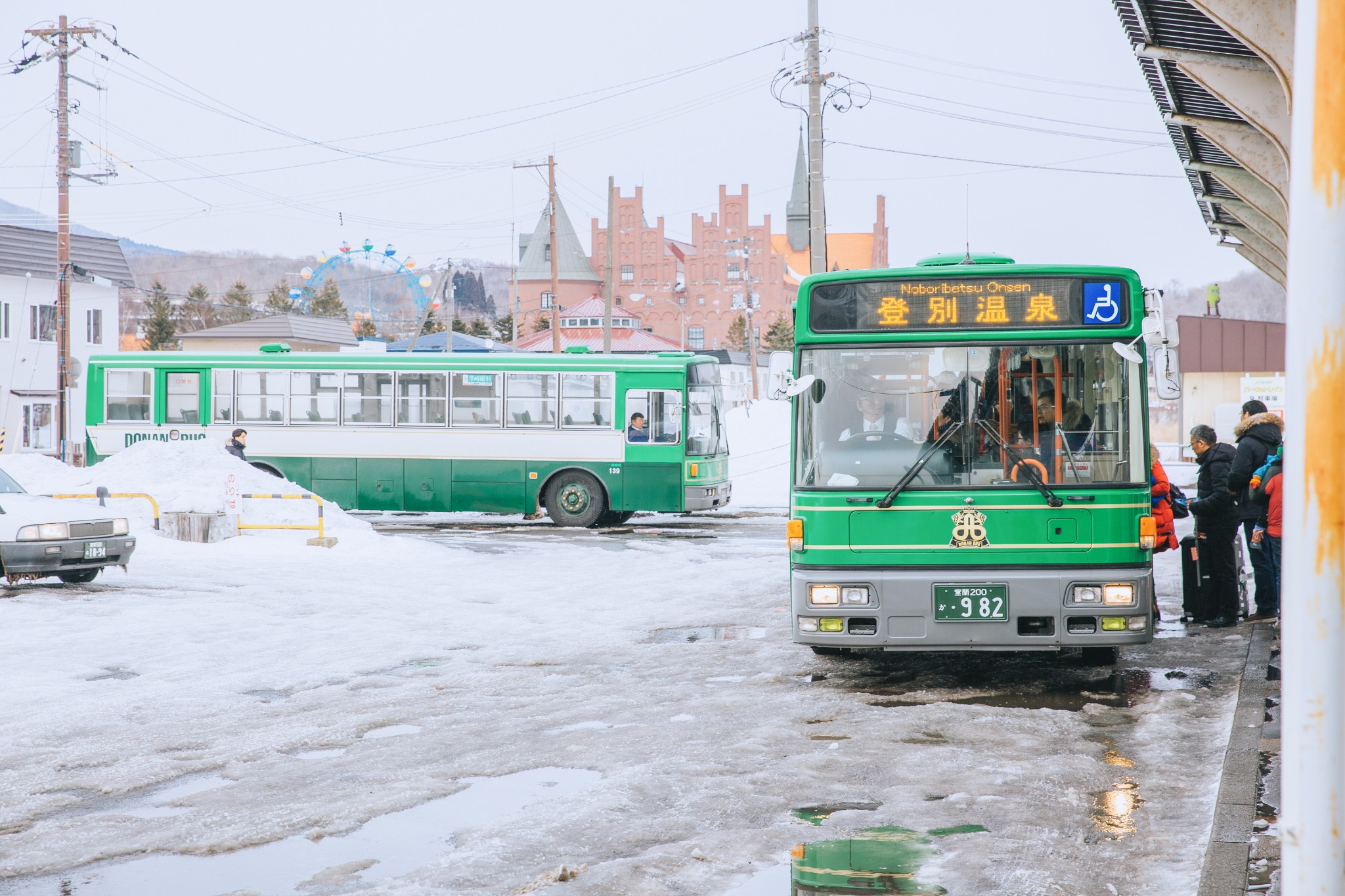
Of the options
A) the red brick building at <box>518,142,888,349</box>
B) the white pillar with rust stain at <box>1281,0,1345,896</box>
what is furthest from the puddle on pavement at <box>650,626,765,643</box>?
the red brick building at <box>518,142,888,349</box>

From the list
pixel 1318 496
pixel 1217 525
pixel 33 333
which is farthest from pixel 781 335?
pixel 1318 496

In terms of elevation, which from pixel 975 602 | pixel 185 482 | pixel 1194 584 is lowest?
pixel 1194 584

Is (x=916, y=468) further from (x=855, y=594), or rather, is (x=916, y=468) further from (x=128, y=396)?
(x=128, y=396)

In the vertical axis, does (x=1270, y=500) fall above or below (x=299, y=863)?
above

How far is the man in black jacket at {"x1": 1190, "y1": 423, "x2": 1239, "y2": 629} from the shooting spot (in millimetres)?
11719

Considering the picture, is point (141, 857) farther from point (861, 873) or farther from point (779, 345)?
point (779, 345)

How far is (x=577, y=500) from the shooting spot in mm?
23516

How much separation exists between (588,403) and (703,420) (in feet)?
6.74

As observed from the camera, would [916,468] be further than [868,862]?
Yes

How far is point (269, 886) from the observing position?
199 inches

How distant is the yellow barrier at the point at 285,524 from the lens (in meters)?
18.5

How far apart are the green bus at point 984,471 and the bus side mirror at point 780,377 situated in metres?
0.02

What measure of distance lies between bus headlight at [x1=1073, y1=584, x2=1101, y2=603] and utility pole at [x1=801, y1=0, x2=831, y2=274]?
14.3 metres

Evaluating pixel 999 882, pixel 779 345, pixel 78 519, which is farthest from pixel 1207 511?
pixel 779 345
